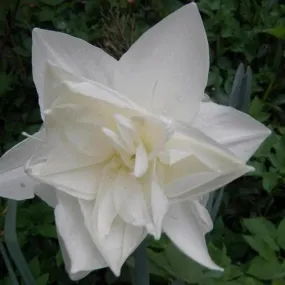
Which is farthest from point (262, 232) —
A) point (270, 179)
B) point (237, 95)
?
point (237, 95)

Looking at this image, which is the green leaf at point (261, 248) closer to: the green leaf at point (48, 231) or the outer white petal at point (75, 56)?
the green leaf at point (48, 231)

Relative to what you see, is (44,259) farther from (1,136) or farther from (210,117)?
(210,117)

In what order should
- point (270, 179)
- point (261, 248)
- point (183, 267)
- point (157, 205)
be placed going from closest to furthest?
point (157, 205), point (183, 267), point (261, 248), point (270, 179)

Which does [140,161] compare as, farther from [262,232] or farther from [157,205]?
[262,232]

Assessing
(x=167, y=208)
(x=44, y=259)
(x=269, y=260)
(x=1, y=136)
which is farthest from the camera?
(x=1, y=136)

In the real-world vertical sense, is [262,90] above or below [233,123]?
below

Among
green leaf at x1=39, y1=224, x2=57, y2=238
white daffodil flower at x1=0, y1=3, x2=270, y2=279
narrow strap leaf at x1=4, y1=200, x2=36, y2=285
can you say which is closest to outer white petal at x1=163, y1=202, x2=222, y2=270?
white daffodil flower at x1=0, y1=3, x2=270, y2=279

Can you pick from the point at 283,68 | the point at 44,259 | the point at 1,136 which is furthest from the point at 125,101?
the point at 283,68

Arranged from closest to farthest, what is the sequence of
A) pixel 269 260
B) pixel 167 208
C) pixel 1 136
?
pixel 167 208 → pixel 269 260 → pixel 1 136
